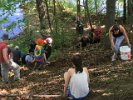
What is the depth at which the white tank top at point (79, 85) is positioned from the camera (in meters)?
8.13

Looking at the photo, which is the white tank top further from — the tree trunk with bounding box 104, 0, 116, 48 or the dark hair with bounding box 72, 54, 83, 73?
the tree trunk with bounding box 104, 0, 116, 48

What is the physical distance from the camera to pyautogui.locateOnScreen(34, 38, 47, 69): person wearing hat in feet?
48.3

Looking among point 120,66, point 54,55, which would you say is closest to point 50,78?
point 120,66

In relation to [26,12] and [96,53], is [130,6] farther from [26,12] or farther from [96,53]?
[96,53]

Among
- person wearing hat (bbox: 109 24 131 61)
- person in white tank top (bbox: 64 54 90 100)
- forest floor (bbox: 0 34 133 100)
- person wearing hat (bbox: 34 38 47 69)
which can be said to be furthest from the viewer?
person wearing hat (bbox: 34 38 47 69)

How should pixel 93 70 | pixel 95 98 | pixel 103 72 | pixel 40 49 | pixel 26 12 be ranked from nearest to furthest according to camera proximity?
pixel 95 98
pixel 103 72
pixel 93 70
pixel 40 49
pixel 26 12

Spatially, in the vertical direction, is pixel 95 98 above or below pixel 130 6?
below

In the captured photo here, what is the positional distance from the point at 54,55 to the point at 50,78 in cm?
555

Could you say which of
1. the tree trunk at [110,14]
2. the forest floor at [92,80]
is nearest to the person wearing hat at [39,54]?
the forest floor at [92,80]

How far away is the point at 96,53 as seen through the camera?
16.4 meters

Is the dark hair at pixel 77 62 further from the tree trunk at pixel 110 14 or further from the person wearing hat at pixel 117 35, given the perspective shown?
the tree trunk at pixel 110 14

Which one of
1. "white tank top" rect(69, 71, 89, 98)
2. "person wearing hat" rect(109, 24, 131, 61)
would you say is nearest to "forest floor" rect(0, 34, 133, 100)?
"white tank top" rect(69, 71, 89, 98)

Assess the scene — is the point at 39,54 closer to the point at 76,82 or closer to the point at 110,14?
the point at 110,14

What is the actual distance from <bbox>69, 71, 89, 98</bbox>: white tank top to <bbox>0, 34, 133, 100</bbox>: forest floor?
0.50 metres
